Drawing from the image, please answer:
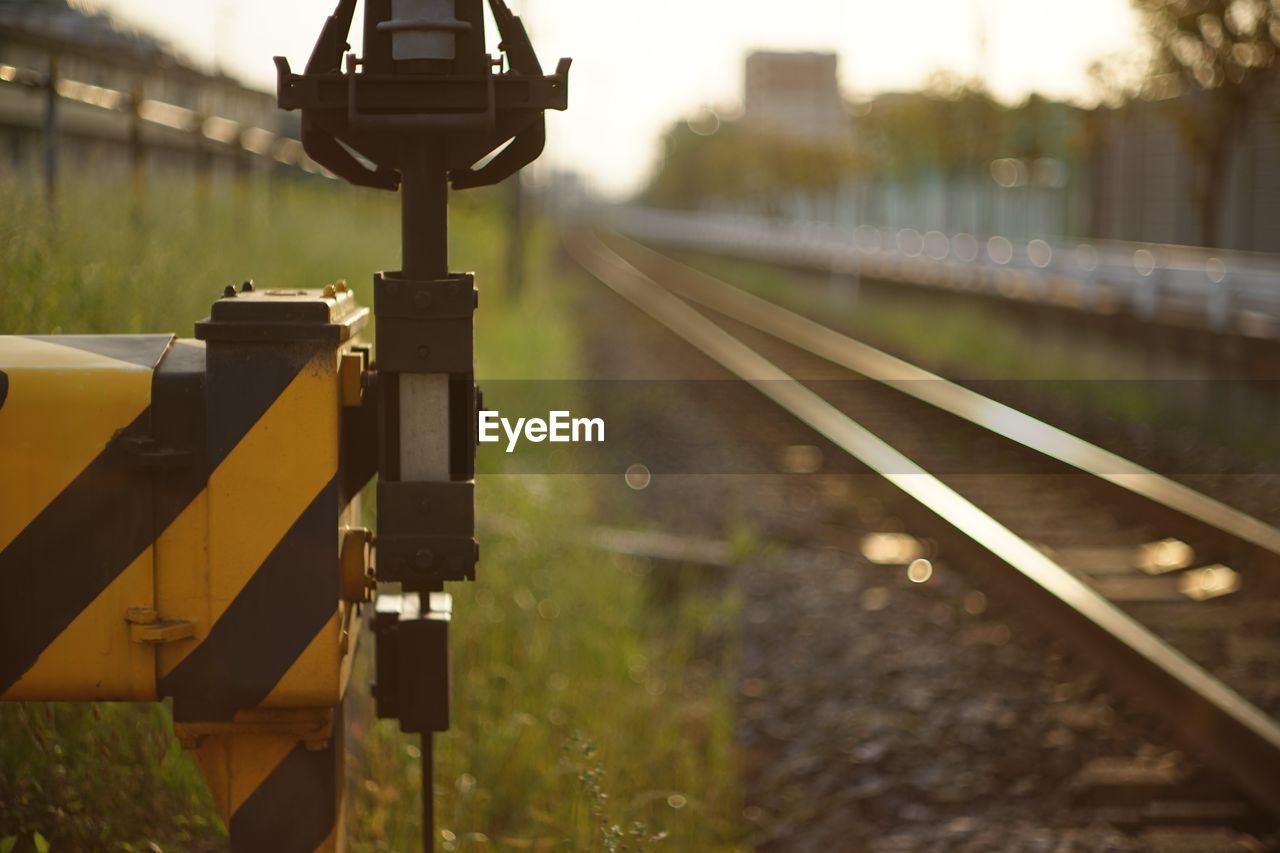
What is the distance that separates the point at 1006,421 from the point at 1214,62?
13.5 m

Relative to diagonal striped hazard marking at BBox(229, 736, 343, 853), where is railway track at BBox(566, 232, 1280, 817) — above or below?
below

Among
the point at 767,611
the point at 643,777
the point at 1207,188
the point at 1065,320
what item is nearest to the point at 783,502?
the point at 767,611

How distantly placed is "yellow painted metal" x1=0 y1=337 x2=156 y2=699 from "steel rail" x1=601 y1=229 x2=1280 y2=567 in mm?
5972

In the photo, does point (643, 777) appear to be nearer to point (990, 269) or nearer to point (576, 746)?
point (576, 746)

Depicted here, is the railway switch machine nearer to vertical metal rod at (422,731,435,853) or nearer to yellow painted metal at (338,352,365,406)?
yellow painted metal at (338,352,365,406)

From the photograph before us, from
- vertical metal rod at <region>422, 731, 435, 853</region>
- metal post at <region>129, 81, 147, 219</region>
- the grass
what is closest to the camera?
vertical metal rod at <region>422, 731, 435, 853</region>

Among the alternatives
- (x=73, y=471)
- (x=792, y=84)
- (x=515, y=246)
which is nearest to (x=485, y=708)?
(x=73, y=471)

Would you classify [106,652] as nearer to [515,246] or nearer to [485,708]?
[485,708]

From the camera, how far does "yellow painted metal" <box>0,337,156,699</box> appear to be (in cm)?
256

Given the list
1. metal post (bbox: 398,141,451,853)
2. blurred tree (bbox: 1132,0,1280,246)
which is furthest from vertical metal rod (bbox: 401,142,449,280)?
blurred tree (bbox: 1132,0,1280,246)

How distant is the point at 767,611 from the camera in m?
6.92

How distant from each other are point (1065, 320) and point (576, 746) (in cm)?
1774

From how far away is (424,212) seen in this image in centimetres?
265

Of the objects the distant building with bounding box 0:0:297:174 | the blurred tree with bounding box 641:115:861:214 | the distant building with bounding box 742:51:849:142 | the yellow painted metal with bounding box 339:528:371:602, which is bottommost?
the yellow painted metal with bounding box 339:528:371:602
